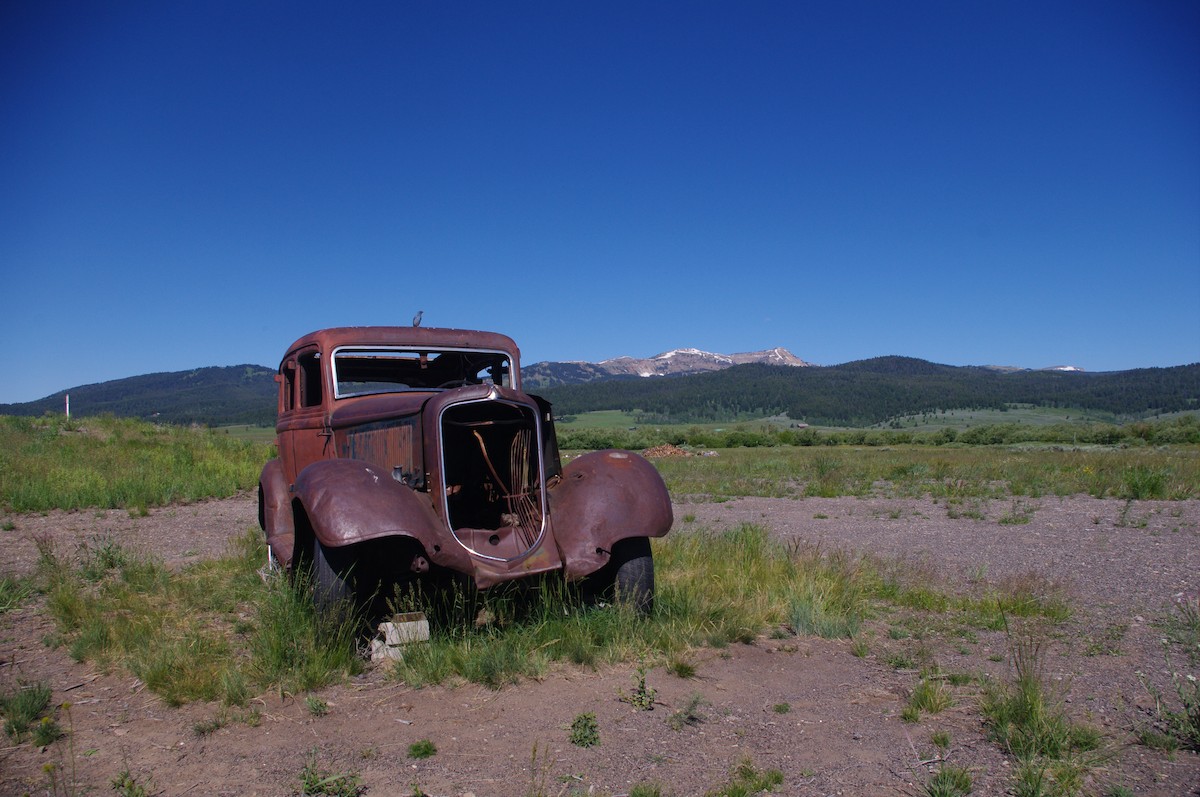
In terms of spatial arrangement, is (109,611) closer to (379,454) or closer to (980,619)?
(379,454)

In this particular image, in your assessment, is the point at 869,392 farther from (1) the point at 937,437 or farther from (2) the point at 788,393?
(1) the point at 937,437

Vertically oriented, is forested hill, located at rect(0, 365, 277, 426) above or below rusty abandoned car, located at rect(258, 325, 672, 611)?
above

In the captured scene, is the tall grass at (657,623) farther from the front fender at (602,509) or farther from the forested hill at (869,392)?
the forested hill at (869,392)

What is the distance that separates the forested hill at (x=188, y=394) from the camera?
96.6 metres

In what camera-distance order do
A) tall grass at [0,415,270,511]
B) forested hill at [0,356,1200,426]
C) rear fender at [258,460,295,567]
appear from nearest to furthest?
rear fender at [258,460,295,567] < tall grass at [0,415,270,511] < forested hill at [0,356,1200,426]

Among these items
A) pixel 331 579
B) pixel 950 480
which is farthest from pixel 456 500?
pixel 950 480

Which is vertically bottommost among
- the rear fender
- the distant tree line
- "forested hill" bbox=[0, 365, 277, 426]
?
the distant tree line

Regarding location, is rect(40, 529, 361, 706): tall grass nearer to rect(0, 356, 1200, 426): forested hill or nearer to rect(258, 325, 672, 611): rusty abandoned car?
rect(258, 325, 672, 611): rusty abandoned car

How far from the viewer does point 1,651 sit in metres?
5.52

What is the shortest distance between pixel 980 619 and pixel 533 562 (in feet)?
11.9

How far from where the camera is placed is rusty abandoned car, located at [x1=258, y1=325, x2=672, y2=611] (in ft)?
16.4

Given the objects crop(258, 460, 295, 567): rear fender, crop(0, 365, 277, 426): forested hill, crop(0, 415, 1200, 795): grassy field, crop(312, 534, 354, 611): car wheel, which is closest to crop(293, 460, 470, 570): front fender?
crop(312, 534, 354, 611): car wheel

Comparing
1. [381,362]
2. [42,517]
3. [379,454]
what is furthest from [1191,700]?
[42,517]

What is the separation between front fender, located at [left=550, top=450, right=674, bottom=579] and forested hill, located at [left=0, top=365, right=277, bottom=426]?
285ft
